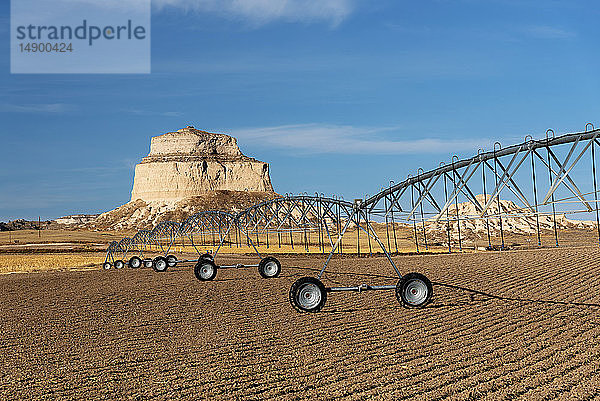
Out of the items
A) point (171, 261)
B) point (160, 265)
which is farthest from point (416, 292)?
point (171, 261)

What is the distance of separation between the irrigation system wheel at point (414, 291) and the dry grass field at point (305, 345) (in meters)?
0.43

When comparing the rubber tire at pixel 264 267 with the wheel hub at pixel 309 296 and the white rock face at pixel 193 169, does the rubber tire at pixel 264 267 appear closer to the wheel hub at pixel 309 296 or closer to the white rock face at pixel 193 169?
the wheel hub at pixel 309 296

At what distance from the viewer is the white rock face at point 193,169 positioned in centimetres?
14362

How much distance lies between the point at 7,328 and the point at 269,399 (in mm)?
8784

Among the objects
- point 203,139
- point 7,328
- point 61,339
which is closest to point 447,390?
point 61,339

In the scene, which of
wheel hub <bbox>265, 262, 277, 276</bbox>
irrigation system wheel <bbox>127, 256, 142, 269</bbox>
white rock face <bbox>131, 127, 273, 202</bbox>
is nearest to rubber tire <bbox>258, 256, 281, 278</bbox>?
wheel hub <bbox>265, 262, 277, 276</bbox>

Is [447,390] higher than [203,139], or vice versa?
[203,139]

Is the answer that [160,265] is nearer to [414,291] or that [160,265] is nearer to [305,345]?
[414,291]

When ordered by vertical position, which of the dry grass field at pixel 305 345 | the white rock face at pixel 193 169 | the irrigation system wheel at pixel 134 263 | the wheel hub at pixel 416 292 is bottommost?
the dry grass field at pixel 305 345

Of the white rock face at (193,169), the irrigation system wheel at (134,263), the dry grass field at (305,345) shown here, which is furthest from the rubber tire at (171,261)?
the white rock face at (193,169)

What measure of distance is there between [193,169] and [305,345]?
135881 mm

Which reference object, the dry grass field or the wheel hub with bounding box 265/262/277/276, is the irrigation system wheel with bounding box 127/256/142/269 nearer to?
the wheel hub with bounding box 265/262/277/276

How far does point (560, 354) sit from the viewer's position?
9773 mm

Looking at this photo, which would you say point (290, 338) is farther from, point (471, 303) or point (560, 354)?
point (471, 303)
